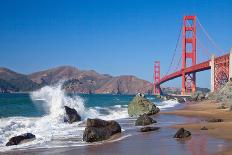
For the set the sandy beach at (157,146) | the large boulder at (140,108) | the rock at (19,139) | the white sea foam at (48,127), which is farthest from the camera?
the large boulder at (140,108)

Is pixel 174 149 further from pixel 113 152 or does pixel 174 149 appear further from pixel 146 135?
pixel 146 135

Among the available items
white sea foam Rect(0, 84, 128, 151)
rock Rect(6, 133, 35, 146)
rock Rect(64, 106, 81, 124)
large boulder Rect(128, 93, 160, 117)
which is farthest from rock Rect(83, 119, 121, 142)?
large boulder Rect(128, 93, 160, 117)

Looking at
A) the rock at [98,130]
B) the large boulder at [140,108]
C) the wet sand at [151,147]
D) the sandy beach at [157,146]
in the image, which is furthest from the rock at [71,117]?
the wet sand at [151,147]

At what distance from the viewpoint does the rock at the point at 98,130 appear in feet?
51.6

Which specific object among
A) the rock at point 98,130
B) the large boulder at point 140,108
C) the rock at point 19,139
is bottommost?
the rock at point 19,139

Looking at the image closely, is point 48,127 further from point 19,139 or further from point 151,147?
point 151,147

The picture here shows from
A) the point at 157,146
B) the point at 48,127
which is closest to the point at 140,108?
the point at 48,127

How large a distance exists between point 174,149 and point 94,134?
13.2ft

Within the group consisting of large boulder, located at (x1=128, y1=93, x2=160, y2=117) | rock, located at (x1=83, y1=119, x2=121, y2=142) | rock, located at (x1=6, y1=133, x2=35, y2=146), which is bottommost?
rock, located at (x1=6, y1=133, x2=35, y2=146)

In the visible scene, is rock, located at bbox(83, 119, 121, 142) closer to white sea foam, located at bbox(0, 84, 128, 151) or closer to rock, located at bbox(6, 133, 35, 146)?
white sea foam, located at bbox(0, 84, 128, 151)

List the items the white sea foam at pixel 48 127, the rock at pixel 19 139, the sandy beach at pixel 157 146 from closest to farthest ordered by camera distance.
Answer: the sandy beach at pixel 157 146 < the rock at pixel 19 139 < the white sea foam at pixel 48 127

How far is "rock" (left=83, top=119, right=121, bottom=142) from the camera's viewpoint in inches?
619

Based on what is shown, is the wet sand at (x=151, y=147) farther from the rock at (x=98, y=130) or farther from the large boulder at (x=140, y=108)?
the large boulder at (x=140, y=108)

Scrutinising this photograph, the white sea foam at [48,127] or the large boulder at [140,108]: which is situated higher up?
the large boulder at [140,108]
